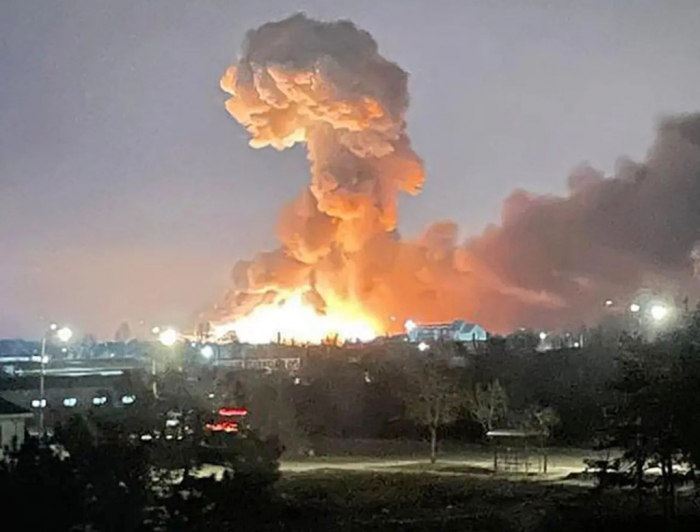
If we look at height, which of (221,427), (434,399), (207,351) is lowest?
(221,427)

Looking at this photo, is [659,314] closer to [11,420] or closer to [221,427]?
[221,427]

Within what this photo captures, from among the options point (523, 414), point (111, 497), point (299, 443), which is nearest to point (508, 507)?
point (111, 497)

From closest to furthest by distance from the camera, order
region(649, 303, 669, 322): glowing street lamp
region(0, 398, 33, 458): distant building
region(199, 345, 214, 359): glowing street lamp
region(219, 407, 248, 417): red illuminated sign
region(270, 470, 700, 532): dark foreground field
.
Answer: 1. region(270, 470, 700, 532): dark foreground field
2. region(0, 398, 33, 458): distant building
3. region(219, 407, 248, 417): red illuminated sign
4. region(649, 303, 669, 322): glowing street lamp
5. region(199, 345, 214, 359): glowing street lamp

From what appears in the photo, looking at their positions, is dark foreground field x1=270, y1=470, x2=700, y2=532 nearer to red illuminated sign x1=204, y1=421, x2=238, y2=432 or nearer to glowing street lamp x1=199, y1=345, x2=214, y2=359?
red illuminated sign x1=204, y1=421, x2=238, y2=432

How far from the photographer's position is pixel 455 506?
23625 mm

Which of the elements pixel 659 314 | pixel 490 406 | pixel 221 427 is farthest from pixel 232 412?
pixel 659 314

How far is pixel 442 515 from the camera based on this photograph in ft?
73.5

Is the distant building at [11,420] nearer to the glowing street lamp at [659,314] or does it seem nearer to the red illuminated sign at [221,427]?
the red illuminated sign at [221,427]

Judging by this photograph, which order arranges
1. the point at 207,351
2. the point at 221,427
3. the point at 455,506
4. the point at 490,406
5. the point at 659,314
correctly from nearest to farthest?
the point at 221,427, the point at 455,506, the point at 659,314, the point at 490,406, the point at 207,351

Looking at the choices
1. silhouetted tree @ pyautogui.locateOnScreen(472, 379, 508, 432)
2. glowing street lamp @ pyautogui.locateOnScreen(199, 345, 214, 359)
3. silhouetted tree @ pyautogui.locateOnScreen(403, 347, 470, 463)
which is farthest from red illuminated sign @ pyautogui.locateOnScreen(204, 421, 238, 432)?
glowing street lamp @ pyautogui.locateOnScreen(199, 345, 214, 359)

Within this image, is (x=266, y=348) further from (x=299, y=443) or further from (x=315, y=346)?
(x=299, y=443)

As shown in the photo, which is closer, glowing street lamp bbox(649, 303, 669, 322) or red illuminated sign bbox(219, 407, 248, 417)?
red illuminated sign bbox(219, 407, 248, 417)

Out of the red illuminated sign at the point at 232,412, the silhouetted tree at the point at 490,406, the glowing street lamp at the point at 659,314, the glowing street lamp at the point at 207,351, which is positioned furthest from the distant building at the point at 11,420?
the glowing street lamp at the point at 207,351

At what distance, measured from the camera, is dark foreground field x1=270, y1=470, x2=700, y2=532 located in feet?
66.9
